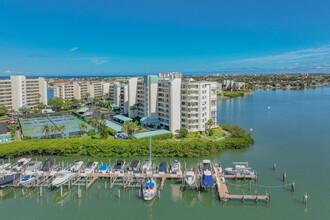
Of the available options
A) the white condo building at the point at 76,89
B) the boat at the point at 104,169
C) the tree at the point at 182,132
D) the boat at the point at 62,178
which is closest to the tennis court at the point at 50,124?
the tree at the point at 182,132

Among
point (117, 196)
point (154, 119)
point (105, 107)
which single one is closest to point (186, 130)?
point (154, 119)

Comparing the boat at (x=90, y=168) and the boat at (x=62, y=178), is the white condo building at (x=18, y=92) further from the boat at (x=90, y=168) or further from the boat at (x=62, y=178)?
the boat at (x=62, y=178)

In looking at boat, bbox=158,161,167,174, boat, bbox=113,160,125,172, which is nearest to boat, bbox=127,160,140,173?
boat, bbox=113,160,125,172

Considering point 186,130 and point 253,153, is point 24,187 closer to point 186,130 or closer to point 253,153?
point 186,130

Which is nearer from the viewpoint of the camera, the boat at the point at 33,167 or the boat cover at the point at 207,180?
the boat cover at the point at 207,180

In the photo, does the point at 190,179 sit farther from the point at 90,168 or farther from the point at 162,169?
the point at 90,168

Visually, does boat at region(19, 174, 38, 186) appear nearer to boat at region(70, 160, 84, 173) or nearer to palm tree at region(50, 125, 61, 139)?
boat at region(70, 160, 84, 173)
